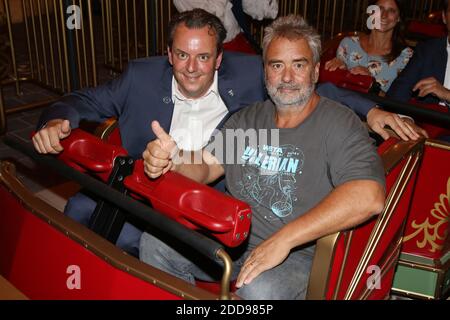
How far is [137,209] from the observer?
1428 millimetres

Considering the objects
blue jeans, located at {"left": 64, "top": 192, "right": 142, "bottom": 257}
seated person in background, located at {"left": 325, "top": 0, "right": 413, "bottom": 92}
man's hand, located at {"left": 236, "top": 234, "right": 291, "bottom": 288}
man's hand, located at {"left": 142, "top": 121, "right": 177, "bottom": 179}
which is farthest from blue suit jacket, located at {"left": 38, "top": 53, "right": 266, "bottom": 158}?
seated person in background, located at {"left": 325, "top": 0, "right": 413, "bottom": 92}

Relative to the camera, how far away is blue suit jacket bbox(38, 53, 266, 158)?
2244 mm

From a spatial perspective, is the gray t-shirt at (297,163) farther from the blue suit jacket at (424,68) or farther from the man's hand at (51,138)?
the blue suit jacket at (424,68)

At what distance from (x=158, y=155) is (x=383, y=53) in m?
1.90

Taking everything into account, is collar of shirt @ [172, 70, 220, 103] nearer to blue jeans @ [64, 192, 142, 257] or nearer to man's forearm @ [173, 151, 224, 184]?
man's forearm @ [173, 151, 224, 184]

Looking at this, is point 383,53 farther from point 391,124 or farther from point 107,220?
point 107,220

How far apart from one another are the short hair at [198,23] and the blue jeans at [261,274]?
766 millimetres

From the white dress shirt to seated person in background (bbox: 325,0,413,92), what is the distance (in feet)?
3.27

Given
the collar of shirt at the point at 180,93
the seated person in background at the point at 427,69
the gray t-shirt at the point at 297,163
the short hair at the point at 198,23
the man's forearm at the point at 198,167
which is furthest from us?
the seated person in background at the point at 427,69

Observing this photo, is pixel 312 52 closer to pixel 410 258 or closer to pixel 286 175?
pixel 286 175

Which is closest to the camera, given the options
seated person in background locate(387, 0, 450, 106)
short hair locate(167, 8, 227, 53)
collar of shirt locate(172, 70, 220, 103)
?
short hair locate(167, 8, 227, 53)

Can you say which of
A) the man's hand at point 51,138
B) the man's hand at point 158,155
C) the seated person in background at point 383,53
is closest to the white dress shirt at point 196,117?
the man's hand at point 51,138

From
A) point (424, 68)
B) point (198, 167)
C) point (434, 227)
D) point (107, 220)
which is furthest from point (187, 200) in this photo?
point (424, 68)

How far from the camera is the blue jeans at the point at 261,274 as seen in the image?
5.75ft
